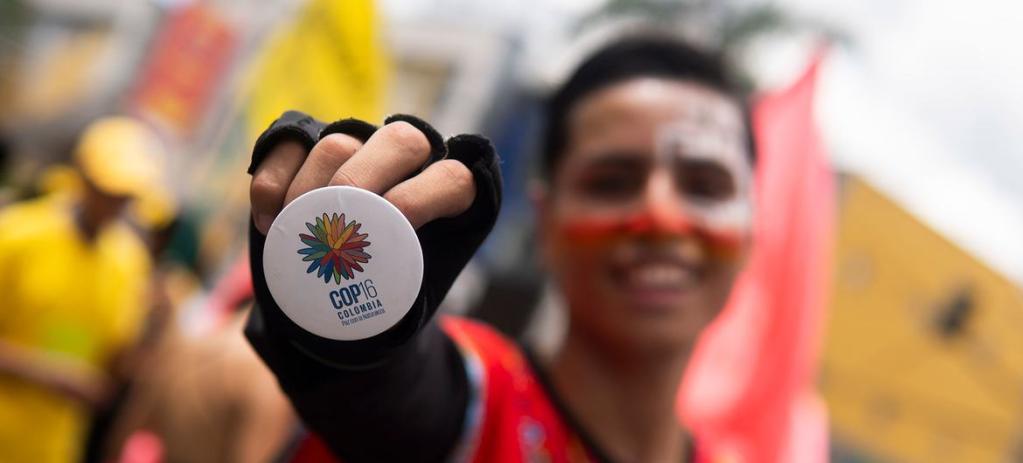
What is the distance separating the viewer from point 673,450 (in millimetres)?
1235

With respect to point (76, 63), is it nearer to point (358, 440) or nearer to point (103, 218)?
point (103, 218)

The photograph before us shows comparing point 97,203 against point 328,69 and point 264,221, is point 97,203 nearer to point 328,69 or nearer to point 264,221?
point 328,69

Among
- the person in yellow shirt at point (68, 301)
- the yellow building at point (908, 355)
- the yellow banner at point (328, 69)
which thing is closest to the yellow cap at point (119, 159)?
the person in yellow shirt at point (68, 301)

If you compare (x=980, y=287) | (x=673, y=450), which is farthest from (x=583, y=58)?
(x=980, y=287)

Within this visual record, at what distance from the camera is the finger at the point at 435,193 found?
53cm

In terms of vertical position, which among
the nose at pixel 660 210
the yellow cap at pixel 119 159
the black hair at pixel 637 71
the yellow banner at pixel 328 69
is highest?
the black hair at pixel 637 71

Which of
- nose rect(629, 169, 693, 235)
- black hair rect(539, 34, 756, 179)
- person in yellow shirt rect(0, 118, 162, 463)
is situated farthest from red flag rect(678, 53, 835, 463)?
person in yellow shirt rect(0, 118, 162, 463)

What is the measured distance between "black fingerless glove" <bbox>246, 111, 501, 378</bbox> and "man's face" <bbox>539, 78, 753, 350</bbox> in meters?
0.56

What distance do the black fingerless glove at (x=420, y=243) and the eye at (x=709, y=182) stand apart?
67cm

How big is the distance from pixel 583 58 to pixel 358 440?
95cm

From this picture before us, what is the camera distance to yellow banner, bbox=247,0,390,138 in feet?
6.68

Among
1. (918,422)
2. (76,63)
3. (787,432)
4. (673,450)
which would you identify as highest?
(673,450)

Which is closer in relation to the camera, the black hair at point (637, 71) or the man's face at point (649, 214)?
the man's face at point (649, 214)

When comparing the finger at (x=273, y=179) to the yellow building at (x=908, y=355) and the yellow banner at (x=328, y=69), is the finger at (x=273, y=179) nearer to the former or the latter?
the yellow banner at (x=328, y=69)
